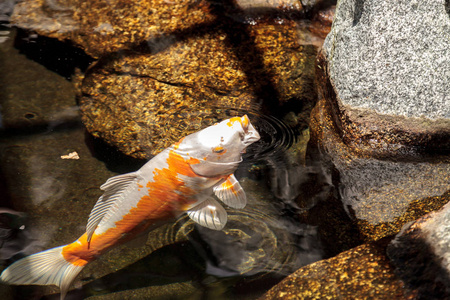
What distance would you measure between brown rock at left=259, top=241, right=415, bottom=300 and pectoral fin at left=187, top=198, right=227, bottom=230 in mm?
607

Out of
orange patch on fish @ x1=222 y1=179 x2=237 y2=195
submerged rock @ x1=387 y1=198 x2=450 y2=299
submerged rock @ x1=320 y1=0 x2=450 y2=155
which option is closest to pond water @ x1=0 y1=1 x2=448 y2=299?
submerged rock @ x1=320 y1=0 x2=450 y2=155

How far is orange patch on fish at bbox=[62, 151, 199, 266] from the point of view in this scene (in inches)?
99.3

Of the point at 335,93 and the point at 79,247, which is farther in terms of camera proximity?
the point at 335,93

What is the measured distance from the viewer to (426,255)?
6.90 ft

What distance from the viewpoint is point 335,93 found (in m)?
3.09

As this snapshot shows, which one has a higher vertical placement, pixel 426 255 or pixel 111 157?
pixel 426 255

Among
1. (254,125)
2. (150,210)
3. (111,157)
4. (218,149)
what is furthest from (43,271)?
(254,125)

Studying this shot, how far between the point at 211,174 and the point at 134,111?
1429 millimetres

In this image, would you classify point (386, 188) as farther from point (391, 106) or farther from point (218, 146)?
point (218, 146)

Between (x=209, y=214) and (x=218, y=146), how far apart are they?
1.84ft

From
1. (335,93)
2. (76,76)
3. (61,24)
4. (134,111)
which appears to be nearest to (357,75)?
(335,93)

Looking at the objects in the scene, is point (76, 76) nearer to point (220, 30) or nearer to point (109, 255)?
point (220, 30)

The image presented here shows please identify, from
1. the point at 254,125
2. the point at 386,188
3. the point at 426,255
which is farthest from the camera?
the point at 254,125

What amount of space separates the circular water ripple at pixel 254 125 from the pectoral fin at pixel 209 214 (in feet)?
3.00
